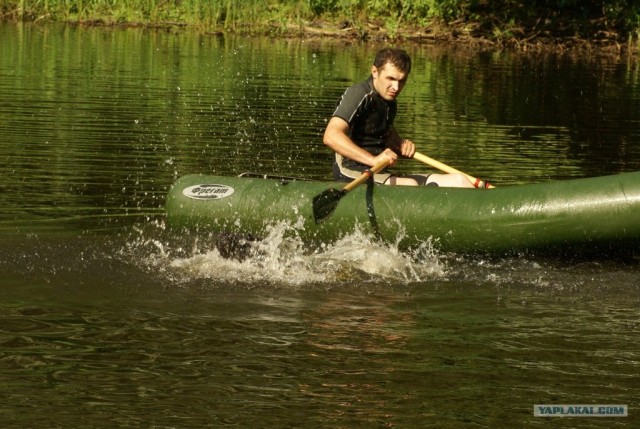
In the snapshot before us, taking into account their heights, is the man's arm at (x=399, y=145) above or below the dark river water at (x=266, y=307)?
above

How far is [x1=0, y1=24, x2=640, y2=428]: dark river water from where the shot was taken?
19.0 feet

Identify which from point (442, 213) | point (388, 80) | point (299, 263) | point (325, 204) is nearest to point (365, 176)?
point (325, 204)

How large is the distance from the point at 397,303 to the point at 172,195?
2213mm

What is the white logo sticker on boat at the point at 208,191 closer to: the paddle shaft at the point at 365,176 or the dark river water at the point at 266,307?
the dark river water at the point at 266,307

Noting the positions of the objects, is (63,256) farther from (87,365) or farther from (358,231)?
(87,365)

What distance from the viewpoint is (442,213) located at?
842 centimetres

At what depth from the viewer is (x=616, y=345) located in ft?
22.3

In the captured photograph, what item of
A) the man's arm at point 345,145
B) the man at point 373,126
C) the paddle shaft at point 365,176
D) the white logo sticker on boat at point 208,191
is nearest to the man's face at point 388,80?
the man at point 373,126

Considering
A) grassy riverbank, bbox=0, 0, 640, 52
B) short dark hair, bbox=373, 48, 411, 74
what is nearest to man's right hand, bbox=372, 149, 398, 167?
short dark hair, bbox=373, 48, 411, 74

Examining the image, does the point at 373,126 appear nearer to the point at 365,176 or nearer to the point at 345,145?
the point at 345,145

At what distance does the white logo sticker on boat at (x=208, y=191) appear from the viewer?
902cm

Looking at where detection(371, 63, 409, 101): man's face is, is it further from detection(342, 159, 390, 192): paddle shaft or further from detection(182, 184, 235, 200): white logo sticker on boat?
detection(182, 184, 235, 200): white logo sticker on boat

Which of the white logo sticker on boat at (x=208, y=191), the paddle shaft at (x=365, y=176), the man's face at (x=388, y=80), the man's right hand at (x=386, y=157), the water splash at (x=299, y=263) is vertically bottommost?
the water splash at (x=299, y=263)

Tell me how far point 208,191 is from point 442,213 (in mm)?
1673
